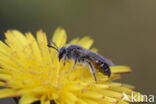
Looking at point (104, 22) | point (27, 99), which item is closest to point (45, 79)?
point (27, 99)

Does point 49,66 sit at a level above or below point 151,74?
below

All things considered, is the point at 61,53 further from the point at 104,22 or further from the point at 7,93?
the point at 104,22

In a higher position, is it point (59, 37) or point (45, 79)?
point (59, 37)

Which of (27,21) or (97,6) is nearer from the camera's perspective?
(27,21)

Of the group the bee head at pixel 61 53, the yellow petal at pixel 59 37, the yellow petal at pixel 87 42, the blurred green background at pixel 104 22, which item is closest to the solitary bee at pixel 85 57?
the bee head at pixel 61 53

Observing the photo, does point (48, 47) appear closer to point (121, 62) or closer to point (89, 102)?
point (89, 102)

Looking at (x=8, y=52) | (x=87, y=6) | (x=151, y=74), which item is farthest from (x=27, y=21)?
(x=8, y=52)

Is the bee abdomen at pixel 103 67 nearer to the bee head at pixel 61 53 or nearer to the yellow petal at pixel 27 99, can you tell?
the bee head at pixel 61 53
